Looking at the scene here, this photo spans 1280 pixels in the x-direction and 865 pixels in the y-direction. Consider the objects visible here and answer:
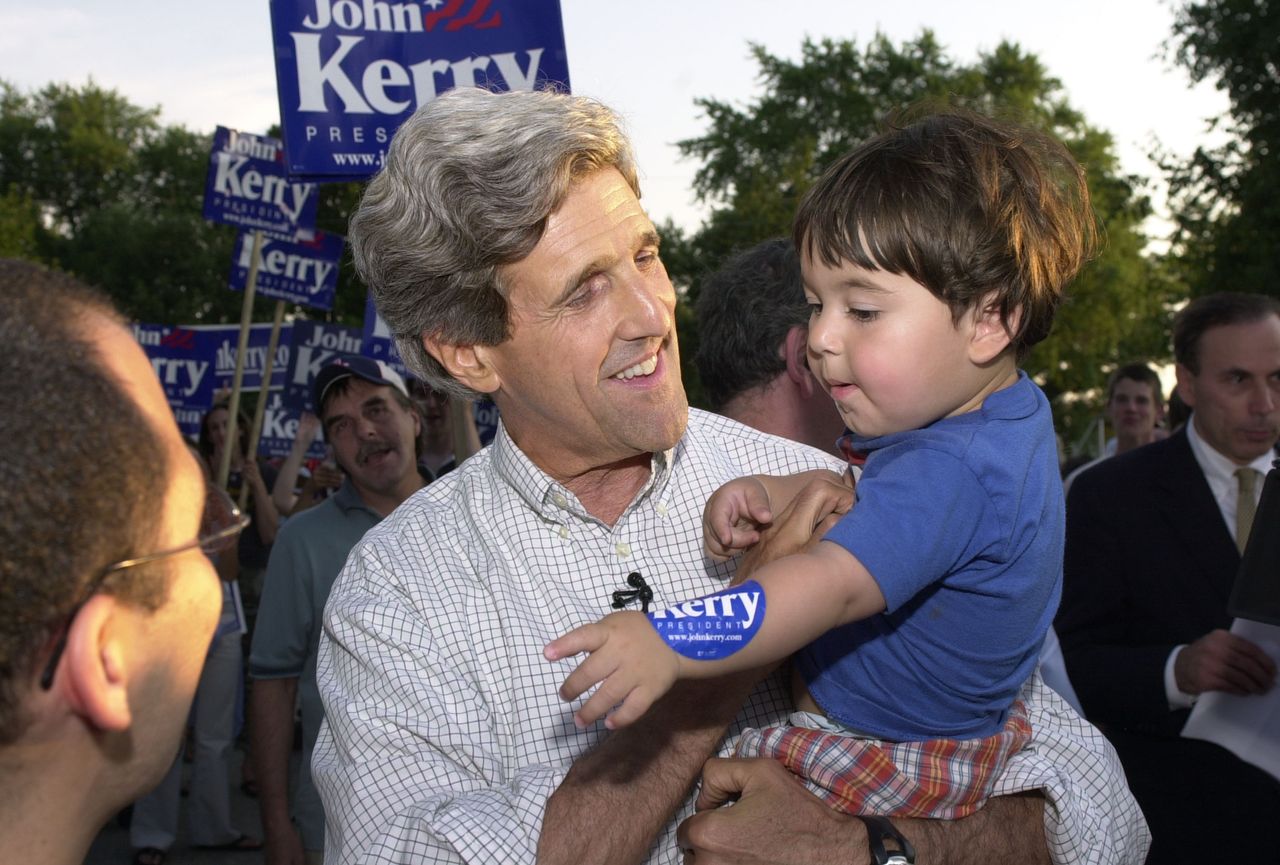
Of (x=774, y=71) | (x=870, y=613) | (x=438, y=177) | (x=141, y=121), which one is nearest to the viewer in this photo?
(x=870, y=613)

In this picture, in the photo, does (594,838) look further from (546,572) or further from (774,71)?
(774,71)

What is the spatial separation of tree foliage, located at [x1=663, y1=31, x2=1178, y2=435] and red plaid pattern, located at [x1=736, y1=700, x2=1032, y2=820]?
126 feet

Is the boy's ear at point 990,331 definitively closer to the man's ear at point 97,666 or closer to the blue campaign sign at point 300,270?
the man's ear at point 97,666

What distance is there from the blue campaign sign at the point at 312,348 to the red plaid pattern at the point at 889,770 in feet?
31.2

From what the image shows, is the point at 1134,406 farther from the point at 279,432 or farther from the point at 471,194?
the point at 471,194

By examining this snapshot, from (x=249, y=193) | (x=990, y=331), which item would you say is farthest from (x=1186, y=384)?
(x=249, y=193)

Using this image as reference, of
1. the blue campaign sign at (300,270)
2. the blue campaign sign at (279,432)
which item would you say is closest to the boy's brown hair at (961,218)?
the blue campaign sign at (300,270)

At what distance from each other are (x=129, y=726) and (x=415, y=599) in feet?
3.05

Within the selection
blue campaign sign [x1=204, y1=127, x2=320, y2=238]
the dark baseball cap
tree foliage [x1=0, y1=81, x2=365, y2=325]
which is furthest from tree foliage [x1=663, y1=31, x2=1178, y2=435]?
the dark baseball cap

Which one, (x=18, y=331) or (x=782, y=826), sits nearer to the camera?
(x=18, y=331)

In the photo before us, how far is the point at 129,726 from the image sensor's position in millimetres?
1702

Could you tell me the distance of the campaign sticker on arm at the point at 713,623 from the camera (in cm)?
195

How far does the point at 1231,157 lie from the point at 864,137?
700 inches

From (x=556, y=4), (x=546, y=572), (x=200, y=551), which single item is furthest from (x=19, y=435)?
(x=556, y=4)
